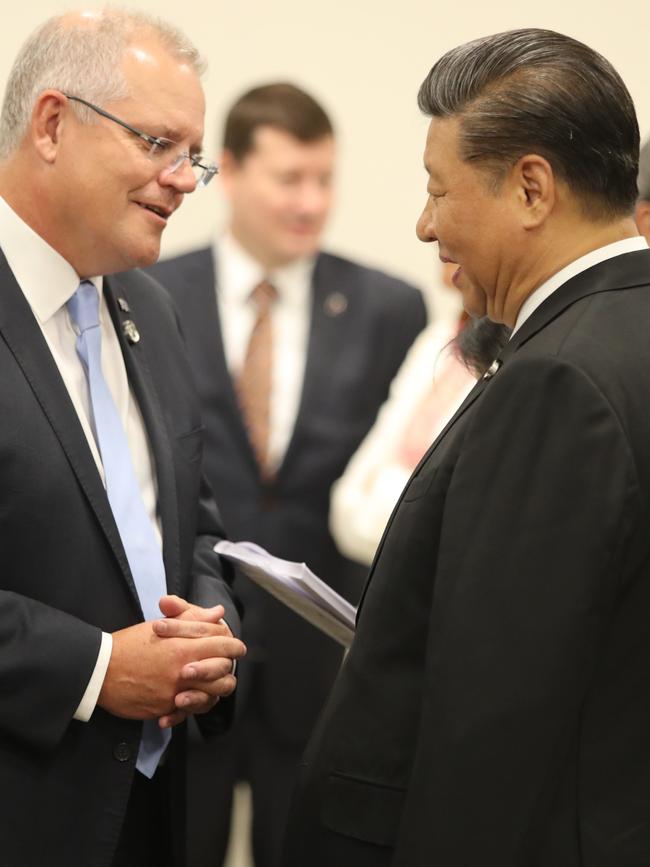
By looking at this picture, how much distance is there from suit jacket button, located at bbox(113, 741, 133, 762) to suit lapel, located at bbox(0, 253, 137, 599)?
0.85 feet

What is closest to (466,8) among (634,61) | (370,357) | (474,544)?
(634,61)

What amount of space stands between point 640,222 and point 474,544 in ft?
3.09

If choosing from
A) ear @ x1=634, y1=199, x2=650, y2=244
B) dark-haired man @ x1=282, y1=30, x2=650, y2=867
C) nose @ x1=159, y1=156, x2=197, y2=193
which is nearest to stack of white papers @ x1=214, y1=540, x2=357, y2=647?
dark-haired man @ x1=282, y1=30, x2=650, y2=867

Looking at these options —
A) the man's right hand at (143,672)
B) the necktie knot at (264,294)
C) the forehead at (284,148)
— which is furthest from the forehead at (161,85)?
the forehead at (284,148)

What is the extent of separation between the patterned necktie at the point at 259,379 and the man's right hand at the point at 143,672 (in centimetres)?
163

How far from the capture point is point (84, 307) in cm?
195

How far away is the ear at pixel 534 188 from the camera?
146 cm

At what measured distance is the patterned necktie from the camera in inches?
135

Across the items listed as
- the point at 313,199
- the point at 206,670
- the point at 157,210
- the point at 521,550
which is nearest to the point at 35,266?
the point at 157,210

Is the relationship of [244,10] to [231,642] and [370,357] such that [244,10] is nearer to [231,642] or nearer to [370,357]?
[370,357]

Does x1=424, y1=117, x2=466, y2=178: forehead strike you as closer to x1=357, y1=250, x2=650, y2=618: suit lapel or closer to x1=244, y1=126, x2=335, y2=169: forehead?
x1=357, y1=250, x2=650, y2=618: suit lapel

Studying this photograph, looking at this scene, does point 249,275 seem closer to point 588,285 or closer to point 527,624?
point 588,285

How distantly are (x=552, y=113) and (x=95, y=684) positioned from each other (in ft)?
3.13

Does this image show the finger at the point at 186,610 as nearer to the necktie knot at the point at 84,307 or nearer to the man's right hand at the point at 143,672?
the man's right hand at the point at 143,672
